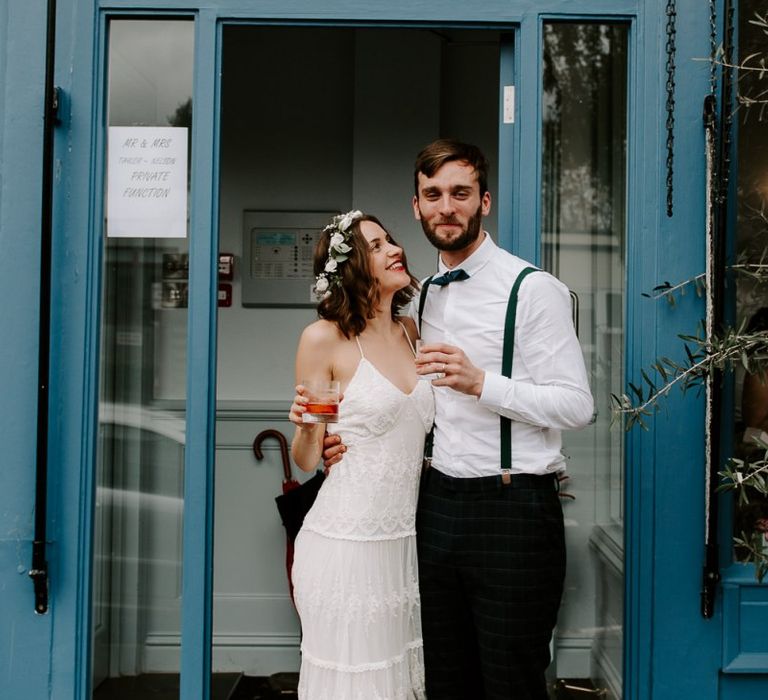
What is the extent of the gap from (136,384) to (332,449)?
0.87 metres

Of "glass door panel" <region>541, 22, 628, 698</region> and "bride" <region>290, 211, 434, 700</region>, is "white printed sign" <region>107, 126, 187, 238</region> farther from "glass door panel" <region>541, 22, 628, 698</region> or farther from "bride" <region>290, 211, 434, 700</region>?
"glass door panel" <region>541, 22, 628, 698</region>

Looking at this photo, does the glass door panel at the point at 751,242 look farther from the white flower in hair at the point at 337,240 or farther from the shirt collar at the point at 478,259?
the white flower in hair at the point at 337,240

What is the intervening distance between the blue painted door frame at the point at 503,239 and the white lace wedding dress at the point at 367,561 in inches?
19.5

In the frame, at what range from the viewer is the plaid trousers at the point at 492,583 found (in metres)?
2.16

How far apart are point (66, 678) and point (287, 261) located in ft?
7.91

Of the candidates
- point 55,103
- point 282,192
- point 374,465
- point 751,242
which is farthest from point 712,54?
point 282,192

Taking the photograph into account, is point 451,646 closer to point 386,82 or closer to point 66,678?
point 66,678

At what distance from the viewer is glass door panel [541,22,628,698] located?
2.73 metres

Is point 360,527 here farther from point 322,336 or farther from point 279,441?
point 279,441

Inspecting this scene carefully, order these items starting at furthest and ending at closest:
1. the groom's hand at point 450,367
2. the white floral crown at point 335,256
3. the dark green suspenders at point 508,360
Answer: the white floral crown at point 335,256, the dark green suspenders at point 508,360, the groom's hand at point 450,367

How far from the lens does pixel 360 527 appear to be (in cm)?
230

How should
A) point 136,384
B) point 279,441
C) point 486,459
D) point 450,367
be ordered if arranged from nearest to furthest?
point 450,367 → point 486,459 → point 136,384 → point 279,441

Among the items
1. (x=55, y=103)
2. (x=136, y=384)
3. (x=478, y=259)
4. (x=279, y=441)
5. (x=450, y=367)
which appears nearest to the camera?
(x=450, y=367)

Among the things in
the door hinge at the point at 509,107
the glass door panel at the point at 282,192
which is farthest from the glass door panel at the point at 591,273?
the glass door panel at the point at 282,192
